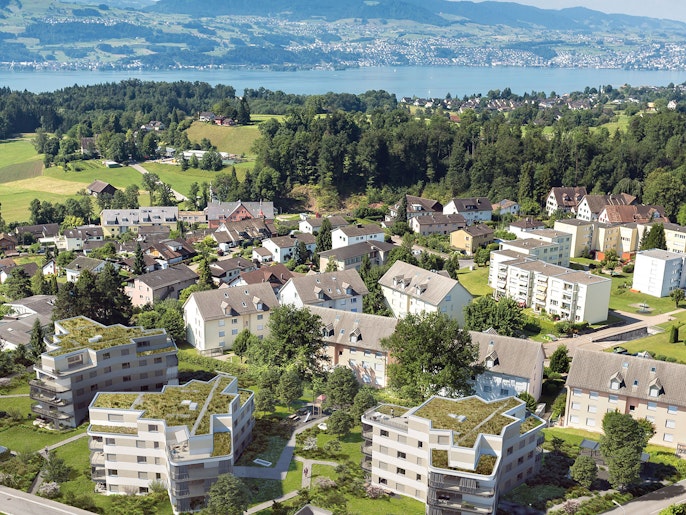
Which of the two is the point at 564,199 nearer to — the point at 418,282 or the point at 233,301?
the point at 418,282

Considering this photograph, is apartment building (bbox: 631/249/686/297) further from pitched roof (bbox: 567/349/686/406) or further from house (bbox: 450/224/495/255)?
pitched roof (bbox: 567/349/686/406)

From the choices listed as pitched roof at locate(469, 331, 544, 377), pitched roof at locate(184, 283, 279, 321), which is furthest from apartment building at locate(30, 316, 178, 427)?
pitched roof at locate(469, 331, 544, 377)

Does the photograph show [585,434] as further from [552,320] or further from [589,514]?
[552,320]

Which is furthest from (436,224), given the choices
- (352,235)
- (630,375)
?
(630,375)

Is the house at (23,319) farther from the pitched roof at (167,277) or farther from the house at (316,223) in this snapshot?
the house at (316,223)

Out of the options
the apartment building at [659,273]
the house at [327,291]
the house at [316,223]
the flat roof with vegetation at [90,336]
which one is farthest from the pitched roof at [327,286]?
the apartment building at [659,273]

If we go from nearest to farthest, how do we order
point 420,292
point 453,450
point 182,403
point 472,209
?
point 453,450, point 182,403, point 420,292, point 472,209

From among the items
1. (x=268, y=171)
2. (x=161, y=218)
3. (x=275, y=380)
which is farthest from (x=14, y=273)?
(x=268, y=171)
